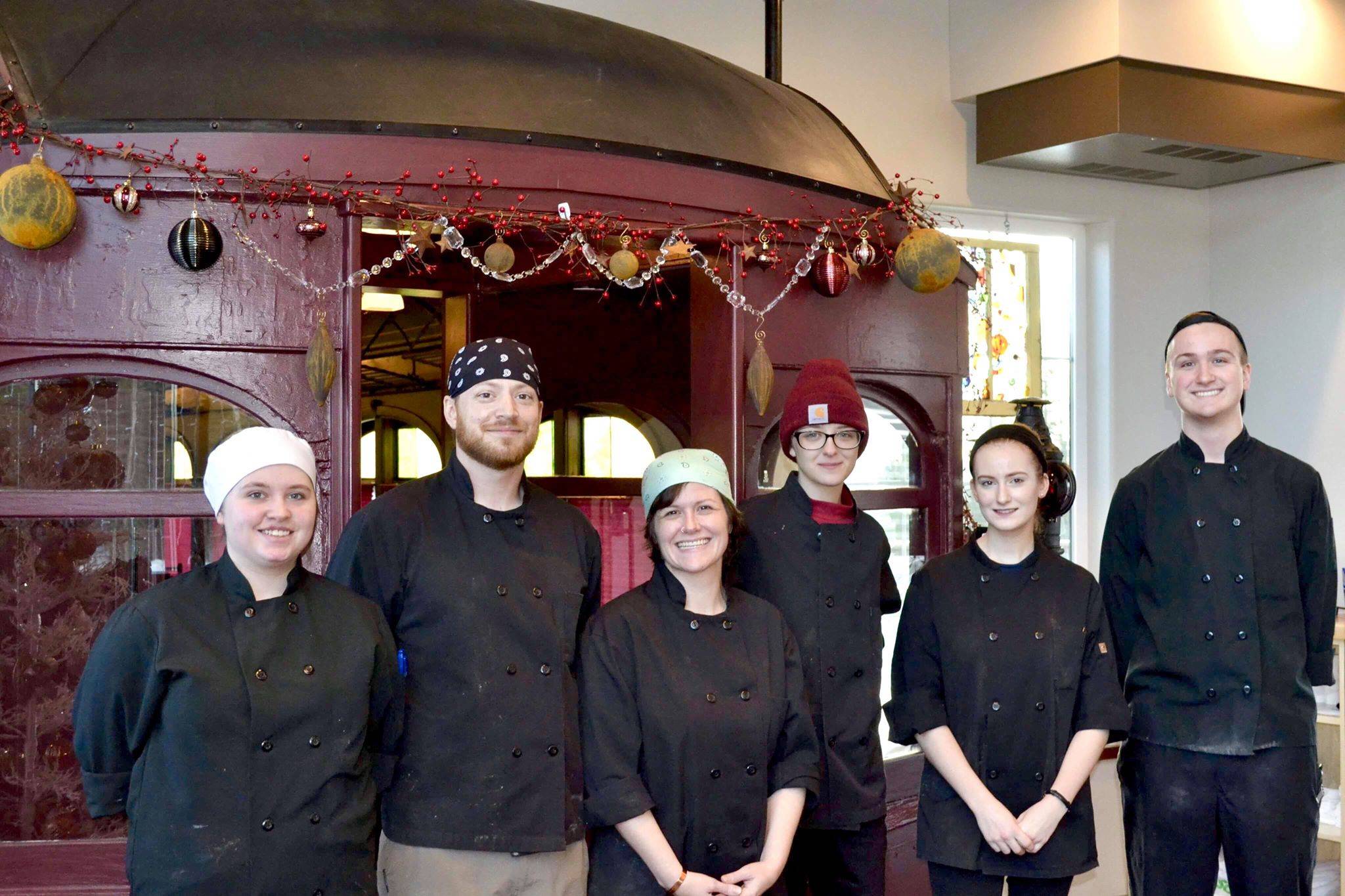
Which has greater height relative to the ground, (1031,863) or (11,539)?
(11,539)

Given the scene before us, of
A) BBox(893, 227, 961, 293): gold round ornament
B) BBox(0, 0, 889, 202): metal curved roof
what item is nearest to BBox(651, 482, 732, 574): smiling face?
BBox(0, 0, 889, 202): metal curved roof

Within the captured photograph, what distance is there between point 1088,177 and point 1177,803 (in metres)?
4.58

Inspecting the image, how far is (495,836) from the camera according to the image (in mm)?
2752

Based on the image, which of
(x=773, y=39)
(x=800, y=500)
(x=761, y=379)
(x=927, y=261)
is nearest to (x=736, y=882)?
(x=800, y=500)

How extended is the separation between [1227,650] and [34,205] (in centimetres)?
303

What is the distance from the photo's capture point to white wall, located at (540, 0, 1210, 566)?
642 centimetres

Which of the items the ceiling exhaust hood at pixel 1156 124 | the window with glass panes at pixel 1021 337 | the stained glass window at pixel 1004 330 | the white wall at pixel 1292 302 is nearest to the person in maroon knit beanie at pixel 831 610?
the ceiling exhaust hood at pixel 1156 124

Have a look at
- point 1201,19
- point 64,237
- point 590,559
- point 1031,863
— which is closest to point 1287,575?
point 1031,863

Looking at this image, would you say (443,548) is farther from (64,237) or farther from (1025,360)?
(1025,360)

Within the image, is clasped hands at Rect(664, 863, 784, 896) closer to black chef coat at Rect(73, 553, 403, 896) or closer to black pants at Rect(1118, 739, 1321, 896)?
black chef coat at Rect(73, 553, 403, 896)

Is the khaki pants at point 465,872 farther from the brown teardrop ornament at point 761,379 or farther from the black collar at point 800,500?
the brown teardrop ornament at point 761,379

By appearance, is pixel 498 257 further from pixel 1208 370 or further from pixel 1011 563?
pixel 1208 370

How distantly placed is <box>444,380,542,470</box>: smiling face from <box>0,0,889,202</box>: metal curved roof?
1239 mm

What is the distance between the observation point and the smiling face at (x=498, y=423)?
9.19 ft
